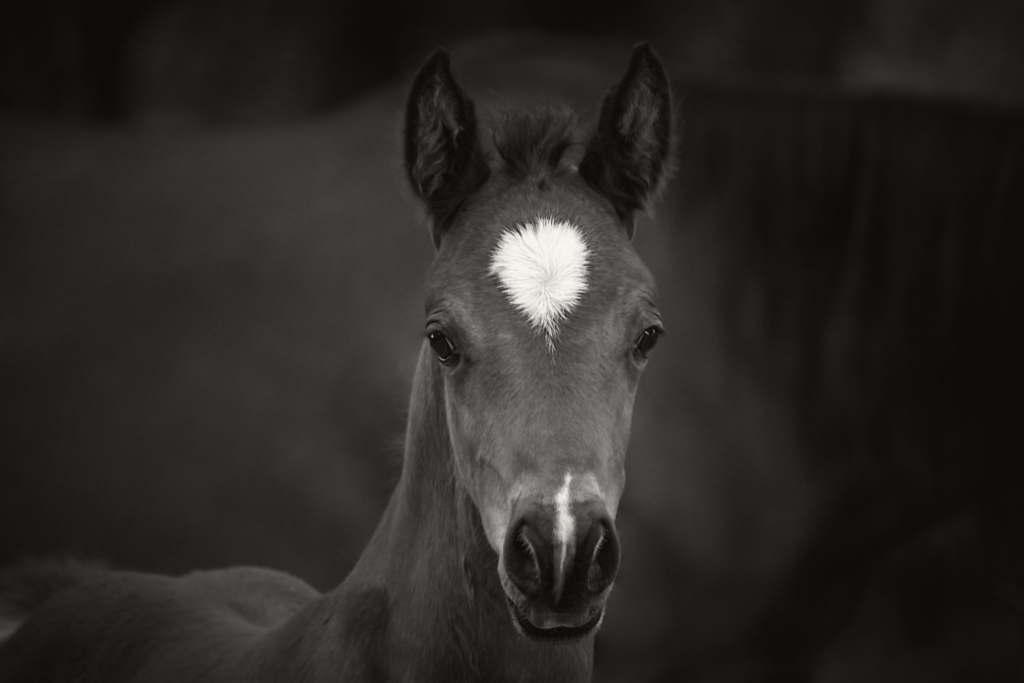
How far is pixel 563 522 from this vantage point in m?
1.55

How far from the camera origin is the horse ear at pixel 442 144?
2.00 meters

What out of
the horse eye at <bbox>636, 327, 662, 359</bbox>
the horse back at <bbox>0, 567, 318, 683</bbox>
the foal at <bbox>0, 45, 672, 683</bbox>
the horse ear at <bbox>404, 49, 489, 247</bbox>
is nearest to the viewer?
the foal at <bbox>0, 45, 672, 683</bbox>

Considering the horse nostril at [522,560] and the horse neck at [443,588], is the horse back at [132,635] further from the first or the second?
the horse nostril at [522,560]

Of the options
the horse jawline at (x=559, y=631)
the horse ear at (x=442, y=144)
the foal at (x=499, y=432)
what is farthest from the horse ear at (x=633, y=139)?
the horse jawline at (x=559, y=631)

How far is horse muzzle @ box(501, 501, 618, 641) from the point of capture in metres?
1.54

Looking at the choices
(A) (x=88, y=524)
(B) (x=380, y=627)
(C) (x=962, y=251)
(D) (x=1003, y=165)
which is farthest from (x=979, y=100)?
(A) (x=88, y=524)

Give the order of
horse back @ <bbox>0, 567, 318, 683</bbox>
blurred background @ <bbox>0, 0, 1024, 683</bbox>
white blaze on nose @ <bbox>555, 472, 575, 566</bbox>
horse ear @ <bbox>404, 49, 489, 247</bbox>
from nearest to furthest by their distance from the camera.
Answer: white blaze on nose @ <bbox>555, 472, 575, 566</bbox> < horse ear @ <bbox>404, 49, 489, 247</bbox> < horse back @ <bbox>0, 567, 318, 683</bbox> < blurred background @ <bbox>0, 0, 1024, 683</bbox>

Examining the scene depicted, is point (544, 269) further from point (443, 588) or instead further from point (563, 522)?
point (443, 588)

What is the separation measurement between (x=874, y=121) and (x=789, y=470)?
1.47m

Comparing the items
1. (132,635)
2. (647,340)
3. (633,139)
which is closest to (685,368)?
(633,139)

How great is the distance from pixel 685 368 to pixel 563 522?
9.14 ft

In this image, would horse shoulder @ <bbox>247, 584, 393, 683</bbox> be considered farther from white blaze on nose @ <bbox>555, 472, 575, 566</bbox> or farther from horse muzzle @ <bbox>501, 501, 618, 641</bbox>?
white blaze on nose @ <bbox>555, 472, 575, 566</bbox>

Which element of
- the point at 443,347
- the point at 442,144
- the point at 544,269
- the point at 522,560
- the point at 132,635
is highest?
the point at 442,144

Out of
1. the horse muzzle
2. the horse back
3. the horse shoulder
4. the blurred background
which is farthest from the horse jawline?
the blurred background
